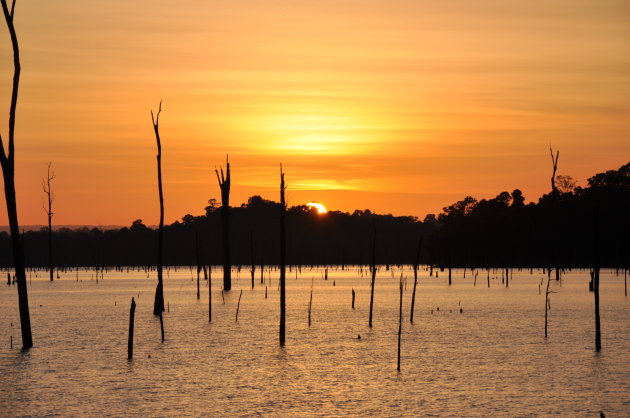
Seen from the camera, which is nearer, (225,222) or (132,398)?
(132,398)

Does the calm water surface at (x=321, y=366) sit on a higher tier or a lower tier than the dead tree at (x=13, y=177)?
lower

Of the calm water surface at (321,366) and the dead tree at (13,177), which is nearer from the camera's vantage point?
the calm water surface at (321,366)

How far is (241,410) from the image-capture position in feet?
97.5

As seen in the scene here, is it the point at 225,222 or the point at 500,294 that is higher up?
the point at 225,222

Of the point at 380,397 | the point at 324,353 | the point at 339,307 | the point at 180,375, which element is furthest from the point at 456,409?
the point at 339,307

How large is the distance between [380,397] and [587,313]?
4087cm

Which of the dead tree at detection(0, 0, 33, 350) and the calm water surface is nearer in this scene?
the calm water surface

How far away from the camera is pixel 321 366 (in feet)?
130

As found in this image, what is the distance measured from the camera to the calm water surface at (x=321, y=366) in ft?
100

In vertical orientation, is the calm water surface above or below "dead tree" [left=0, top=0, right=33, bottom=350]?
below

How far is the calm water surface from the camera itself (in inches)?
1204

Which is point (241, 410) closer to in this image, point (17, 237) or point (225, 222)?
point (17, 237)

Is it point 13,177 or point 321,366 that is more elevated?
point 13,177

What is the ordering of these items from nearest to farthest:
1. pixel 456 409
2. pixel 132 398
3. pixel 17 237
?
pixel 456 409
pixel 132 398
pixel 17 237
